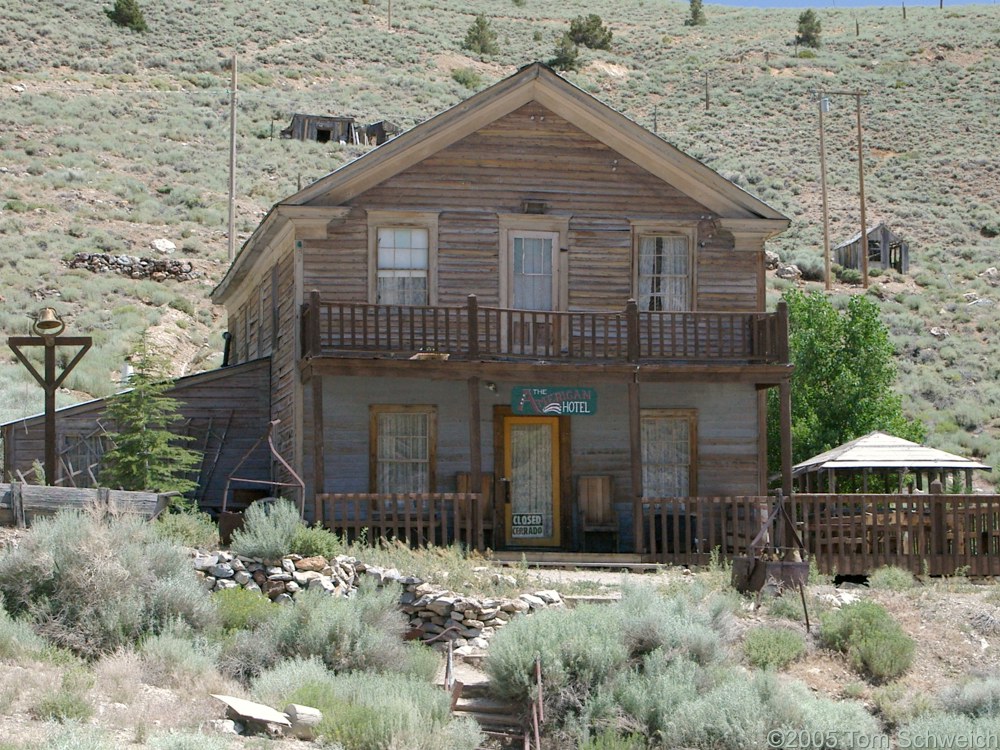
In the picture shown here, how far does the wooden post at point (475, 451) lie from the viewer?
19500mm

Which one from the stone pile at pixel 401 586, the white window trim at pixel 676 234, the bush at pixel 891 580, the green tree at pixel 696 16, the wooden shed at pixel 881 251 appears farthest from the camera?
the green tree at pixel 696 16

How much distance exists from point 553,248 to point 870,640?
8.89m

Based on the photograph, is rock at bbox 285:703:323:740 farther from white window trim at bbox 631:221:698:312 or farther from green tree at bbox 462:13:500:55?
green tree at bbox 462:13:500:55

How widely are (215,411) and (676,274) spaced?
7.71 m

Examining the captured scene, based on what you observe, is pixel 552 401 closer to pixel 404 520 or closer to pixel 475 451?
pixel 475 451

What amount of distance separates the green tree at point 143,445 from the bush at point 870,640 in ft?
29.3

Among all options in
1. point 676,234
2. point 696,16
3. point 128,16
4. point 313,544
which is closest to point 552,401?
point 676,234

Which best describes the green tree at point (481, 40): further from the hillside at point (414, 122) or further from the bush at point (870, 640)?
the bush at point (870, 640)

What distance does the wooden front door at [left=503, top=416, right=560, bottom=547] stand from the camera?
21.9m

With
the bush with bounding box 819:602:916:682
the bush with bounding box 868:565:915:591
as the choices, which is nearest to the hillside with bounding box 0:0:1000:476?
the bush with bounding box 868:565:915:591

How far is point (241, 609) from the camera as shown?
15531 mm

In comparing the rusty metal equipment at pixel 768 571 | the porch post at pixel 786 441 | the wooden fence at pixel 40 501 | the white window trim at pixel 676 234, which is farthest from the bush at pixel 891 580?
the wooden fence at pixel 40 501

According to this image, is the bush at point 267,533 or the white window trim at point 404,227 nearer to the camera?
the bush at point 267,533

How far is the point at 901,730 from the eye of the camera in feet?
44.7
